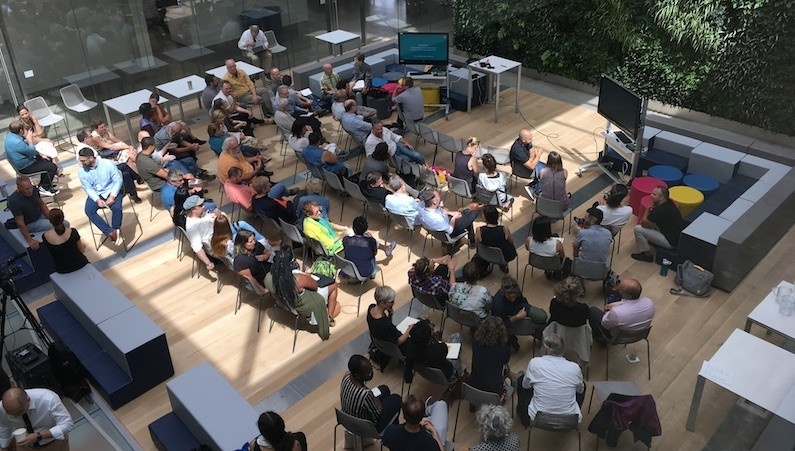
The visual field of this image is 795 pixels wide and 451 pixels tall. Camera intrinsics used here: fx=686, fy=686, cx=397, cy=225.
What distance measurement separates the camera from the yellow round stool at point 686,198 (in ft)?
27.6

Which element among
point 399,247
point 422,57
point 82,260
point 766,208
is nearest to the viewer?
point 82,260

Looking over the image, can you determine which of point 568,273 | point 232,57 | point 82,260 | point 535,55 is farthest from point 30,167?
point 535,55

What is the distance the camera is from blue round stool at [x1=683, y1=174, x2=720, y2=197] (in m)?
8.80

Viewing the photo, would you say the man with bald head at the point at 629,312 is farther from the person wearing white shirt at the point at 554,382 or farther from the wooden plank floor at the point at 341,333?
the person wearing white shirt at the point at 554,382

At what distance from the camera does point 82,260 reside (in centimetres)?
721

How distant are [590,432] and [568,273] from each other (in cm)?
229

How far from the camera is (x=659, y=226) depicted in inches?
306

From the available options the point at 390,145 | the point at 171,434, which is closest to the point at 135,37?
the point at 390,145

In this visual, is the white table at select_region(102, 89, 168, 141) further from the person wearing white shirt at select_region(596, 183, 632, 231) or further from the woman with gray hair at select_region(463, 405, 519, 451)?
the woman with gray hair at select_region(463, 405, 519, 451)

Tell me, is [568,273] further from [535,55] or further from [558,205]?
[535,55]

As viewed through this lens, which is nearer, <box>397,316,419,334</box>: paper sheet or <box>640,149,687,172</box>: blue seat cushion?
<box>397,316,419,334</box>: paper sheet

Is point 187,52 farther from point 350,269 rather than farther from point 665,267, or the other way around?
point 665,267

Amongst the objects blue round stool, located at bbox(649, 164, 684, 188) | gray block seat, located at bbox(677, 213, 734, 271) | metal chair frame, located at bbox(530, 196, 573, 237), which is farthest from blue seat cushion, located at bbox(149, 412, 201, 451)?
blue round stool, located at bbox(649, 164, 684, 188)

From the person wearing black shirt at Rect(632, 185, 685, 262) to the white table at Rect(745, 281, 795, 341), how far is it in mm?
1634
